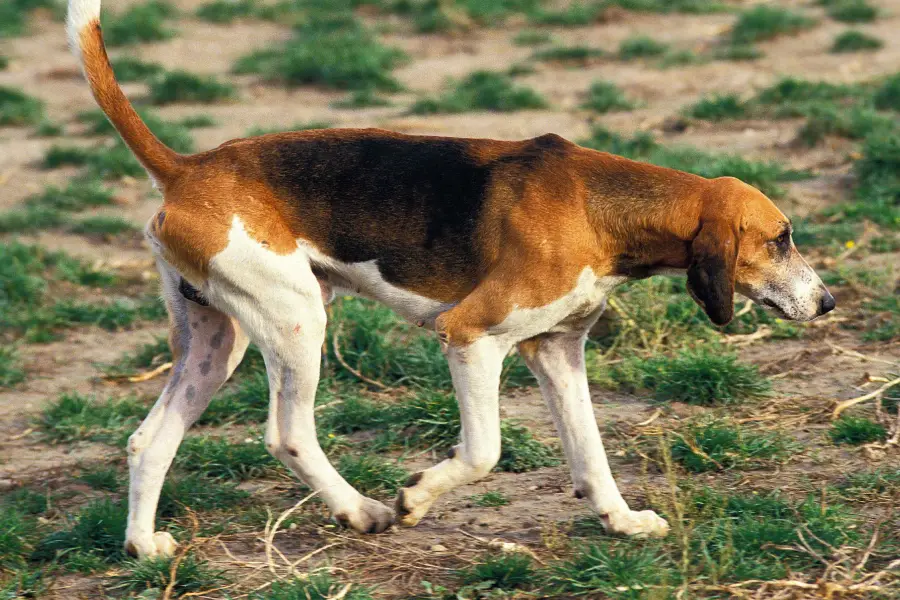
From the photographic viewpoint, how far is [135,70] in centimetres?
1282

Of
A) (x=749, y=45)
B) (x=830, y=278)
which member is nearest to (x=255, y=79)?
(x=749, y=45)

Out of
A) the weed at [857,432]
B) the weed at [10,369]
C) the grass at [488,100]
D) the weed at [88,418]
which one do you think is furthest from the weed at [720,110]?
the weed at [10,369]

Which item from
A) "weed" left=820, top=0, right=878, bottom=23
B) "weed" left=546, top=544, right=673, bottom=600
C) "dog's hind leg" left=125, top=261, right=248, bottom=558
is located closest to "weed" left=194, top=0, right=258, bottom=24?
"weed" left=820, top=0, right=878, bottom=23

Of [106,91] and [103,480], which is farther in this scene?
[103,480]

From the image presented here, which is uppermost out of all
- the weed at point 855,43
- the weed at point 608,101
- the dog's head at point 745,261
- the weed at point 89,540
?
the dog's head at point 745,261

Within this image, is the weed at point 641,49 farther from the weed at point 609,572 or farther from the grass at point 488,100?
the weed at point 609,572

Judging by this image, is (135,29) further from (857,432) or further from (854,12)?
(857,432)

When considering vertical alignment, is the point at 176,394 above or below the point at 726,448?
above

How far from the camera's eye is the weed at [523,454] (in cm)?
562

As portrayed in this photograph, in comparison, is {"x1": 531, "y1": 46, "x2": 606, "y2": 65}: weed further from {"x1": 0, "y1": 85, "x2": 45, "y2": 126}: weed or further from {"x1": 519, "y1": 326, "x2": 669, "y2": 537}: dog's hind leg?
{"x1": 519, "y1": 326, "x2": 669, "y2": 537}: dog's hind leg

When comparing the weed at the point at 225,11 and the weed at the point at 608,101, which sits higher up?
the weed at the point at 225,11

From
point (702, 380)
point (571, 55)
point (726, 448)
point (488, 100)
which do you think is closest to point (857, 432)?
point (726, 448)

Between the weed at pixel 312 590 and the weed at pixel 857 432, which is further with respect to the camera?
the weed at pixel 857 432

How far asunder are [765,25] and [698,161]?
4217 mm
